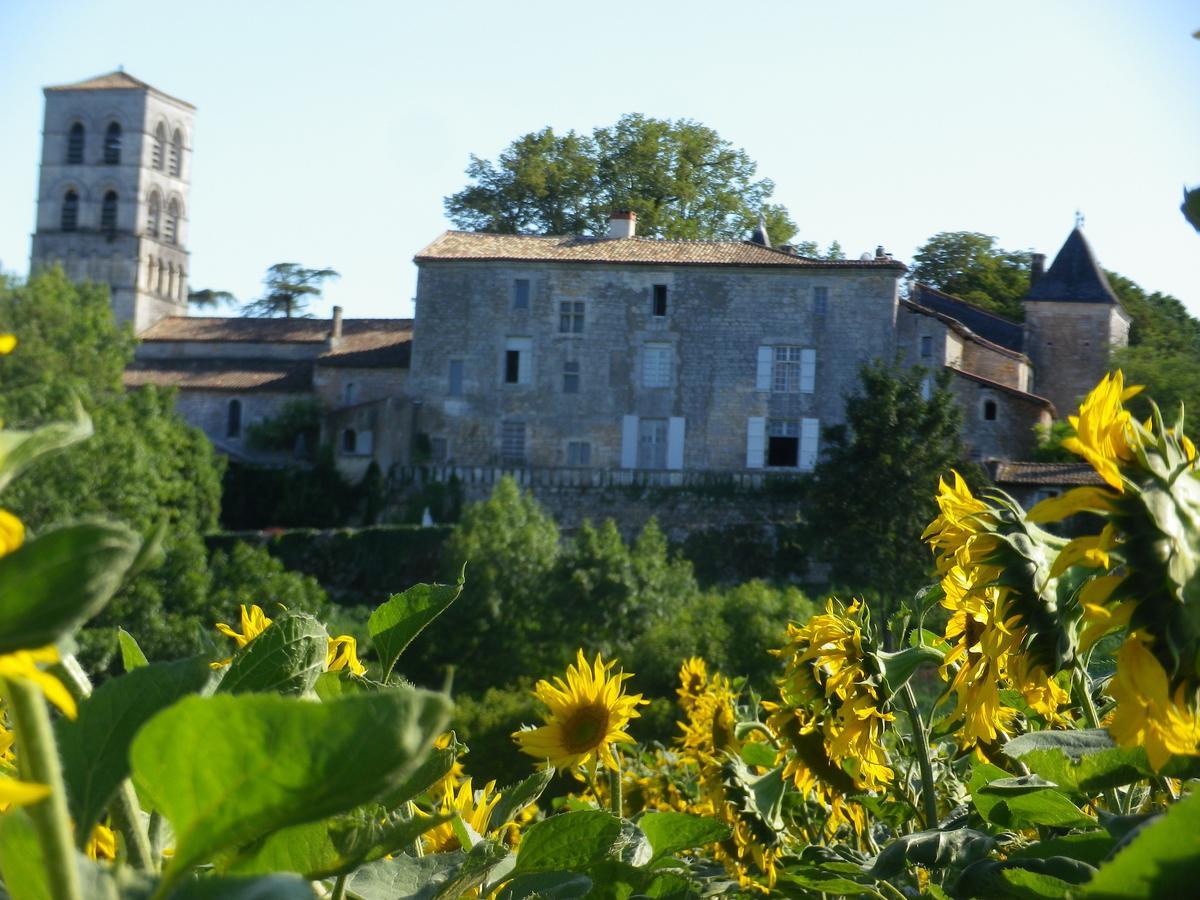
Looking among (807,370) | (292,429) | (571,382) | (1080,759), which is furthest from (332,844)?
(292,429)

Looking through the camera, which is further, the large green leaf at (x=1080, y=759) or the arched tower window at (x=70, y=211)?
the arched tower window at (x=70, y=211)

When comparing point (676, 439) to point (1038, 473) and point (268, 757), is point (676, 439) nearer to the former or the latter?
point (1038, 473)

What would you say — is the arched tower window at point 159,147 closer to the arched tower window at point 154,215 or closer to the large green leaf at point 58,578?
the arched tower window at point 154,215

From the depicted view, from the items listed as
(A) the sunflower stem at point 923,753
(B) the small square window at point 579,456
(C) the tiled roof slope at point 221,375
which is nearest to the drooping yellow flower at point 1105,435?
(A) the sunflower stem at point 923,753

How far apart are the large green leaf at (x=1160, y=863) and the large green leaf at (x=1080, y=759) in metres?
0.46

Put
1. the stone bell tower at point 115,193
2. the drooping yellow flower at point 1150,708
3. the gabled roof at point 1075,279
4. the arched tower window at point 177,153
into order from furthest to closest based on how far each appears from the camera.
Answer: the arched tower window at point 177,153 < the stone bell tower at point 115,193 < the gabled roof at point 1075,279 < the drooping yellow flower at point 1150,708

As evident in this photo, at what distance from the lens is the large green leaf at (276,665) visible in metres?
0.80

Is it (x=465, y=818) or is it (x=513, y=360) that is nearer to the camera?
(x=465, y=818)

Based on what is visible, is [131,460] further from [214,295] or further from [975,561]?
[214,295]

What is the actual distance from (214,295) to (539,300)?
36.9 m

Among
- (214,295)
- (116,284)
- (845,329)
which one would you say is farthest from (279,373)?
(214,295)

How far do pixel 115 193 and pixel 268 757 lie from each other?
202ft

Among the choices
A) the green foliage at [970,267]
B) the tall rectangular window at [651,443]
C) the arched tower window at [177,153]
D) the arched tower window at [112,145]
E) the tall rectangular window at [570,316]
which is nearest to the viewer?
the tall rectangular window at [651,443]

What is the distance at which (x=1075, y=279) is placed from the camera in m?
38.8
